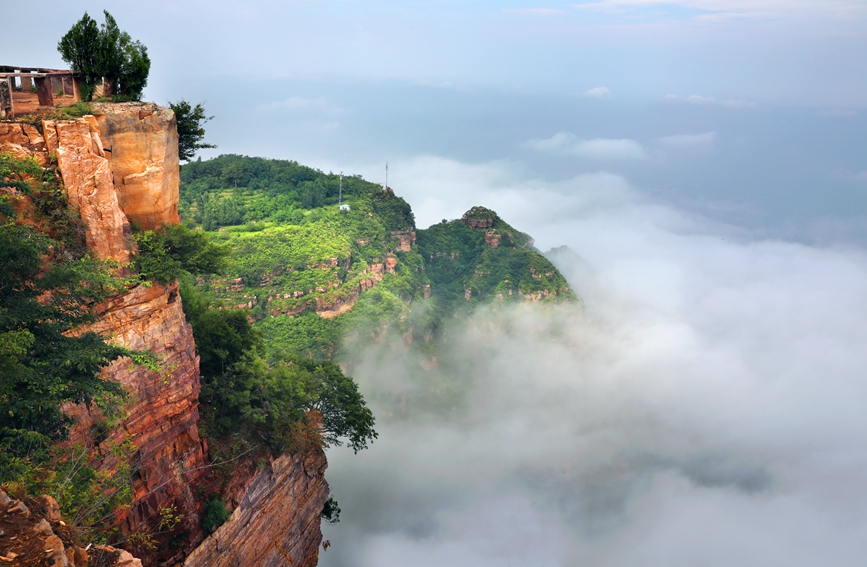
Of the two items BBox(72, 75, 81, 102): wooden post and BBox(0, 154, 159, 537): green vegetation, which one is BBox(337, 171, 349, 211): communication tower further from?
BBox(0, 154, 159, 537): green vegetation

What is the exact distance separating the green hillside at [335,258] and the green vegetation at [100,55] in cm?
4017

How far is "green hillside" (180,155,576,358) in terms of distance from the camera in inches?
2753

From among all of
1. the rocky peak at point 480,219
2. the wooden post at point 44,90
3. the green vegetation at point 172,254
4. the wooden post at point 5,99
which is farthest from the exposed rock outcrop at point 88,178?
the rocky peak at point 480,219

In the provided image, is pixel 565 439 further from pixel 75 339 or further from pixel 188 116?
pixel 75 339

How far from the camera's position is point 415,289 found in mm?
91750

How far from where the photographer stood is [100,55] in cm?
2397

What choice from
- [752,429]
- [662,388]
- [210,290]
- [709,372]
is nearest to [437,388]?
[210,290]

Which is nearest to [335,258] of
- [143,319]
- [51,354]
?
[143,319]

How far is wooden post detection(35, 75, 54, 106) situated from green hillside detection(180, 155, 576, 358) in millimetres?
41015

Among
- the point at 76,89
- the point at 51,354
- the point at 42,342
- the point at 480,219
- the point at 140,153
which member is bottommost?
the point at 51,354

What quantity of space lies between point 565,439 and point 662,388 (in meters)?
28.8

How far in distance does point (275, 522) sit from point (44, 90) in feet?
69.2

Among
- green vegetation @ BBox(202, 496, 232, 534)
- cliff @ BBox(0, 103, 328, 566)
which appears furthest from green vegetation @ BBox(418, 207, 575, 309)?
green vegetation @ BBox(202, 496, 232, 534)

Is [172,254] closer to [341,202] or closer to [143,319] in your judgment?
[143,319]
